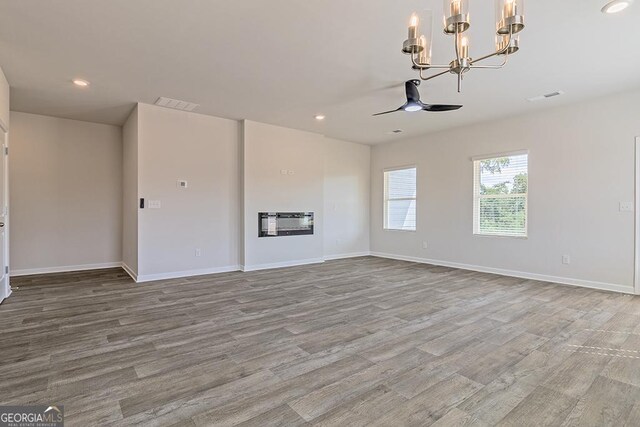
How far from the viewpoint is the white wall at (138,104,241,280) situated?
503 cm

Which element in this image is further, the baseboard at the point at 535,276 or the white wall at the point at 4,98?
the baseboard at the point at 535,276

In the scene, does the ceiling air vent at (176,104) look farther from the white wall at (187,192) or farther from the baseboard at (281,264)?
the baseboard at (281,264)

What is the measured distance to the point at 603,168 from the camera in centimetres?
464

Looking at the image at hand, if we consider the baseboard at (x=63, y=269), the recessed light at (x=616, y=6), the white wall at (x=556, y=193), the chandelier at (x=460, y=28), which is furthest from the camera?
the baseboard at (x=63, y=269)

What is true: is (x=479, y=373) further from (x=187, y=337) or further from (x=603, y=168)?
(x=603, y=168)

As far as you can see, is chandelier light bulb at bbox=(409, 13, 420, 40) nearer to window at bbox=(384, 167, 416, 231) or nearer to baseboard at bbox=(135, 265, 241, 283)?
baseboard at bbox=(135, 265, 241, 283)

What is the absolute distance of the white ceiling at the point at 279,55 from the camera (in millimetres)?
2643

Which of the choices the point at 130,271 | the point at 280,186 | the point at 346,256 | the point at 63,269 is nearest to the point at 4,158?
the point at 130,271

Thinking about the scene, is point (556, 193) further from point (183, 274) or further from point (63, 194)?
point (63, 194)

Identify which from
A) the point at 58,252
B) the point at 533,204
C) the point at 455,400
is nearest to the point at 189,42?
the point at 455,400

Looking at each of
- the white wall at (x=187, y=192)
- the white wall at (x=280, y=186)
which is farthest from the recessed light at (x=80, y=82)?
the white wall at (x=280, y=186)

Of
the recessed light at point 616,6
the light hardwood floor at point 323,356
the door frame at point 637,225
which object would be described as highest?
the recessed light at point 616,6

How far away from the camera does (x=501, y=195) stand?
5770 millimetres

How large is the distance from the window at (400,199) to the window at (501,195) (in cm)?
146
